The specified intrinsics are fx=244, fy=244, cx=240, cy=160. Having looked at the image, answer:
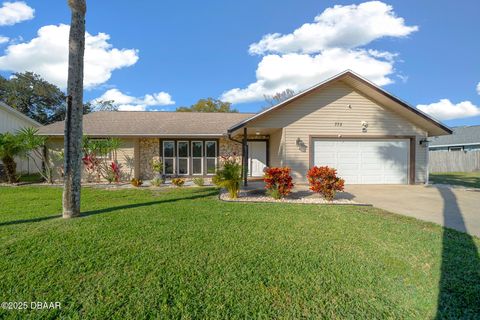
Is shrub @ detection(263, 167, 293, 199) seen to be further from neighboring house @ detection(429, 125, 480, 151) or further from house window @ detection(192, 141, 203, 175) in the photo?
neighboring house @ detection(429, 125, 480, 151)

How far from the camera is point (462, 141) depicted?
1128 inches

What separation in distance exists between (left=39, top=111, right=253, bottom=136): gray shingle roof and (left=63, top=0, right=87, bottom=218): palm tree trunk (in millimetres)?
7333

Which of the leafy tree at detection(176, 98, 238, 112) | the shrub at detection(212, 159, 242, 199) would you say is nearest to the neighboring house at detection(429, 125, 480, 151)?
the leafy tree at detection(176, 98, 238, 112)

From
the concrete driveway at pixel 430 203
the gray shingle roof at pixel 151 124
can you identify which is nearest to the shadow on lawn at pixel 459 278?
the concrete driveway at pixel 430 203

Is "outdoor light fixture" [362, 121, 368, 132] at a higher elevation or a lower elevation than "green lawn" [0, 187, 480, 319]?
higher

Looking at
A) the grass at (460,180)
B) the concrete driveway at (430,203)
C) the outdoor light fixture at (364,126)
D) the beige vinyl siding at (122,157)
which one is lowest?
the concrete driveway at (430,203)

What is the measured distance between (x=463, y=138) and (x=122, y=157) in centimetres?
3672

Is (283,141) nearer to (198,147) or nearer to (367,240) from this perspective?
(198,147)

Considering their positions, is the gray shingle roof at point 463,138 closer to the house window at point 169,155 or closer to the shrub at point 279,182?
the shrub at point 279,182

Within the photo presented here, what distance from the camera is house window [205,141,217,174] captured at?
14445 millimetres

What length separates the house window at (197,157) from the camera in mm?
14367

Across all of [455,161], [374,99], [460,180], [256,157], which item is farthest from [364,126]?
[455,161]

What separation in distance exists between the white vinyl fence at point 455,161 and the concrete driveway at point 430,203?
17.1 meters

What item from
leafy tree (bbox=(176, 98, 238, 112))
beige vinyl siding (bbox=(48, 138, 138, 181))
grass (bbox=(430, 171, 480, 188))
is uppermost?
leafy tree (bbox=(176, 98, 238, 112))
